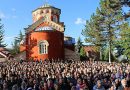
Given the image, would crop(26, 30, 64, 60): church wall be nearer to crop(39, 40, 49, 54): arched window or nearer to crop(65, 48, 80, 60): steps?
crop(39, 40, 49, 54): arched window

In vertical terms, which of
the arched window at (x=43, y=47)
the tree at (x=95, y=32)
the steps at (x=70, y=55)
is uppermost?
the tree at (x=95, y=32)

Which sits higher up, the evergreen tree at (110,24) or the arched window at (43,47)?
the evergreen tree at (110,24)

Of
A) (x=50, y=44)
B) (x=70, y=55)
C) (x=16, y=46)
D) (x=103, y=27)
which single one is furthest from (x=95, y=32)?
(x=16, y=46)

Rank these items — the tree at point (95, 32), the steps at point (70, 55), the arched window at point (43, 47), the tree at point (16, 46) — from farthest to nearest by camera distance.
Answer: the tree at point (16, 46), the tree at point (95, 32), the steps at point (70, 55), the arched window at point (43, 47)

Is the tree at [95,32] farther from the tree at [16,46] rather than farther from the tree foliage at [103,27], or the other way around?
the tree at [16,46]

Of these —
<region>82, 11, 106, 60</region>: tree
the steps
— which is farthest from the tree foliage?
the steps

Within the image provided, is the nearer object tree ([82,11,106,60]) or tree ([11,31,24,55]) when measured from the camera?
tree ([82,11,106,60])

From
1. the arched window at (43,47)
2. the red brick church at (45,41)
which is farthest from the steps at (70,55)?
the arched window at (43,47)

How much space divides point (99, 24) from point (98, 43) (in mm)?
3176

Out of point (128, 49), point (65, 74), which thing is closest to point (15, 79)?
point (65, 74)

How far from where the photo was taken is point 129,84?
627 inches

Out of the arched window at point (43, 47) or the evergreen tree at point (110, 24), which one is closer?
the arched window at point (43, 47)

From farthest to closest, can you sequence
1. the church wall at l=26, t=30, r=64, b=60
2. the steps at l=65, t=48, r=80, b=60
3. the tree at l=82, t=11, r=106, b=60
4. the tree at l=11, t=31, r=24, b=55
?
the tree at l=11, t=31, r=24, b=55, the tree at l=82, t=11, r=106, b=60, the steps at l=65, t=48, r=80, b=60, the church wall at l=26, t=30, r=64, b=60

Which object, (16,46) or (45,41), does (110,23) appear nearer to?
(45,41)
